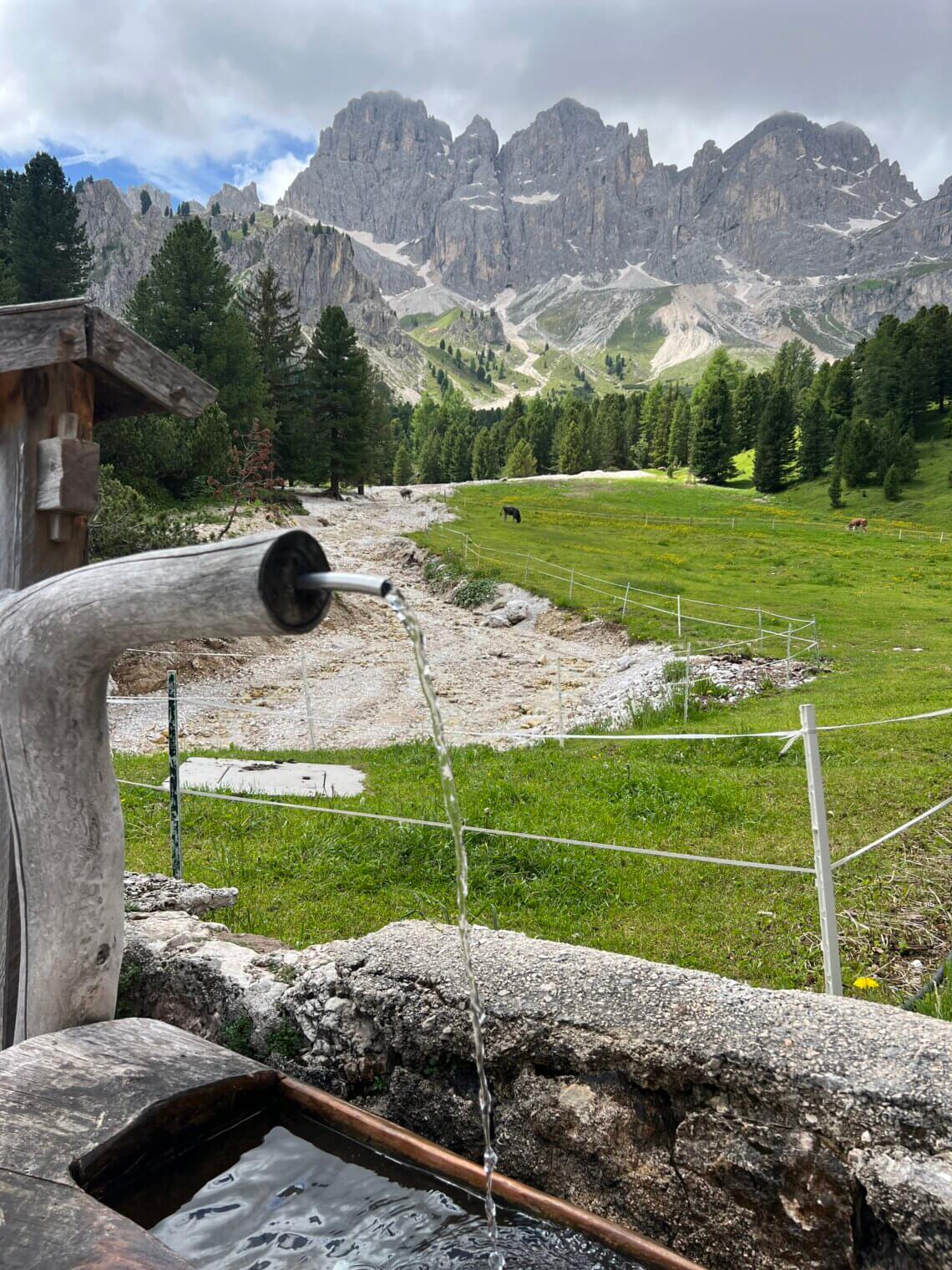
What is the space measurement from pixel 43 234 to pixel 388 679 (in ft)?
106

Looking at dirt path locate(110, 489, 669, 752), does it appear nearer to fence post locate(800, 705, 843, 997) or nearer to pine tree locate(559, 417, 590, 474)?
fence post locate(800, 705, 843, 997)

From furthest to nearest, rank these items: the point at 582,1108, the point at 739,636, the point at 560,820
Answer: the point at 739,636 → the point at 560,820 → the point at 582,1108

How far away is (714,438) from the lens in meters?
70.4

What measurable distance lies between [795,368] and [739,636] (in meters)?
86.7

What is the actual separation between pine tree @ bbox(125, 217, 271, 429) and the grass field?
→ 1126 inches

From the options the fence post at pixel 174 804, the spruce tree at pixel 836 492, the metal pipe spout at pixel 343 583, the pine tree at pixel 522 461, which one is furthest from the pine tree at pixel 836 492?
the metal pipe spout at pixel 343 583

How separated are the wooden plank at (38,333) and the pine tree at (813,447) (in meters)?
68.1

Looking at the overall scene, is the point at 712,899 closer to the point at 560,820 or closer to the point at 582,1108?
the point at 560,820

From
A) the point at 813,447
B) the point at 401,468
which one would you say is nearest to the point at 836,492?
the point at 813,447

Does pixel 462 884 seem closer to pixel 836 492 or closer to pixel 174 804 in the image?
pixel 174 804

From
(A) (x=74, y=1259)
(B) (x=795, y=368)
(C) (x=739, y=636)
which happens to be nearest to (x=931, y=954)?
(A) (x=74, y=1259)

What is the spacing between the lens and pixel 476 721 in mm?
13602

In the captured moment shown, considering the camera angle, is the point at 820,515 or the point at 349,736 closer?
the point at 349,736

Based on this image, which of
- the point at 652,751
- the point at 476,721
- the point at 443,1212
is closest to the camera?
the point at 443,1212
